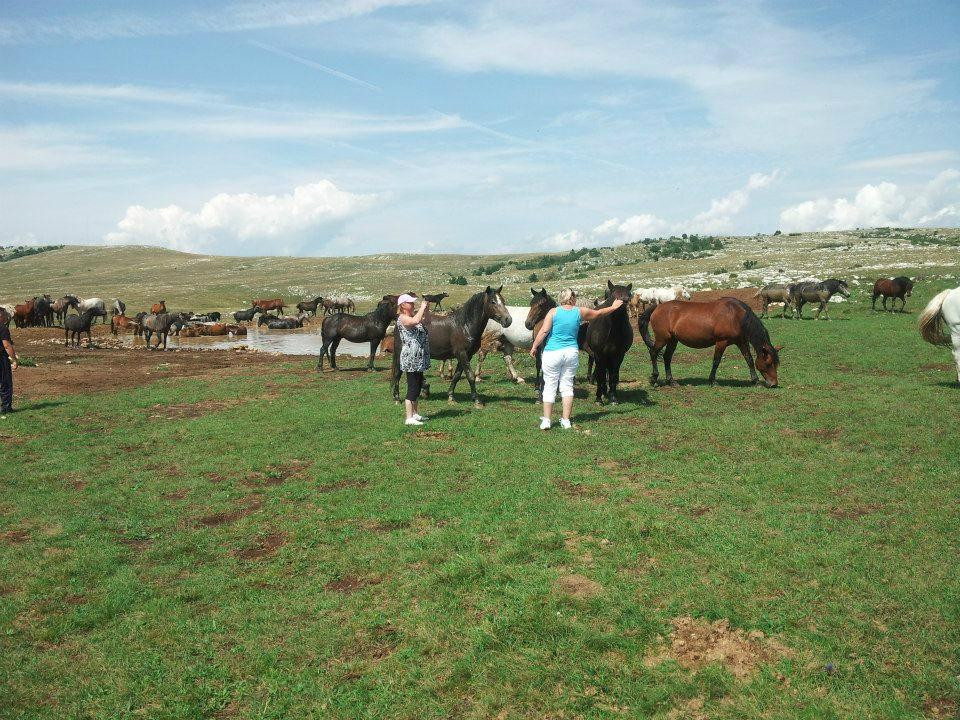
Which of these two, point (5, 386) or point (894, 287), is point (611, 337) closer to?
point (5, 386)

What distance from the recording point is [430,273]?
11225 cm

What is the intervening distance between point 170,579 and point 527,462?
16.6 feet

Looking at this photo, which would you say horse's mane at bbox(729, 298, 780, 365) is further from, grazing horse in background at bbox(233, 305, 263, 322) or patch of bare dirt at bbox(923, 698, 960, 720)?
grazing horse in background at bbox(233, 305, 263, 322)

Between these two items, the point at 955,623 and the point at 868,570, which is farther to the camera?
the point at 868,570

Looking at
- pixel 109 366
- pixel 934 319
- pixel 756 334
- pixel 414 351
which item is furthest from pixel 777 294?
pixel 109 366

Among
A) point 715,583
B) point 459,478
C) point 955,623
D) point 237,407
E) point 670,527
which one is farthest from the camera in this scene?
point 237,407

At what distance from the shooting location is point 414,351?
12531mm

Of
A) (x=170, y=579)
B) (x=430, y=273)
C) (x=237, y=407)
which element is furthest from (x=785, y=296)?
(x=430, y=273)

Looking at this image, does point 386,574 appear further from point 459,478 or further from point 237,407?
point 237,407

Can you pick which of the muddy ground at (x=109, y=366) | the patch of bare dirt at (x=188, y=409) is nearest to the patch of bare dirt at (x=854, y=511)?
the patch of bare dirt at (x=188, y=409)

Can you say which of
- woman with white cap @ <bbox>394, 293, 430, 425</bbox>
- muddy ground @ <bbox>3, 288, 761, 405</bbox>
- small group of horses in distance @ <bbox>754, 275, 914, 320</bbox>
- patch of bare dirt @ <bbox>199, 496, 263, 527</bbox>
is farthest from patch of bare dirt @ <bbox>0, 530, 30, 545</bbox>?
small group of horses in distance @ <bbox>754, 275, 914, 320</bbox>

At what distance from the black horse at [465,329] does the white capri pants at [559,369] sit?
2433 mm

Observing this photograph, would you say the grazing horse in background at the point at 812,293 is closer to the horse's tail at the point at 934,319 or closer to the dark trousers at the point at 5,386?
the horse's tail at the point at 934,319

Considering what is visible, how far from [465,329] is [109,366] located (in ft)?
57.0
